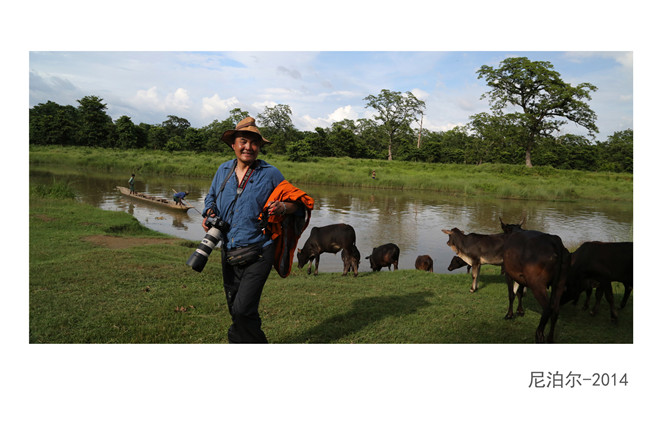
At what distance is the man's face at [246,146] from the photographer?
12.3 ft

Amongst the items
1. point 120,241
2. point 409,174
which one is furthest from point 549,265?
point 409,174

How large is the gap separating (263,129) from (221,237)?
4683 centimetres

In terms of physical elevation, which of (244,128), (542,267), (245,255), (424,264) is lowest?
(424,264)

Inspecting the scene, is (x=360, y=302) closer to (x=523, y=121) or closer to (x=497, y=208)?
(x=497, y=208)

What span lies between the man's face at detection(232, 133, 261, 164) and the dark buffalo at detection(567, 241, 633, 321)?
4.13 meters

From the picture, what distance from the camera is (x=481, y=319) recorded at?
17.5 feet

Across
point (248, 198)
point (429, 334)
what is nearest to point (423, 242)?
point (429, 334)

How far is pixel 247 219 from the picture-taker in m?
3.70

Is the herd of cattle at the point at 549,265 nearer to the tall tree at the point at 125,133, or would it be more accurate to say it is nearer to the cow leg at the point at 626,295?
the cow leg at the point at 626,295

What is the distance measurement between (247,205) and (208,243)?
446mm

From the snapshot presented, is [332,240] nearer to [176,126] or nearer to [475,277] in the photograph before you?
[475,277]

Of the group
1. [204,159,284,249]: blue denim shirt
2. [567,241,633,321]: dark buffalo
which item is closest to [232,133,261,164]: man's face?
[204,159,284,249]: blue denim shirt

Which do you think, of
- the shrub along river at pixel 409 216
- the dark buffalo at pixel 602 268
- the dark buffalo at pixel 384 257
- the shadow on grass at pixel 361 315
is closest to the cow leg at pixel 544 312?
the dark buffalo at pixel 602 268

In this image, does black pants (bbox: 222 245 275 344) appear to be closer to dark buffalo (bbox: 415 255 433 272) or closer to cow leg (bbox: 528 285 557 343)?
cow leg (bbox: 528 285 557 343)
